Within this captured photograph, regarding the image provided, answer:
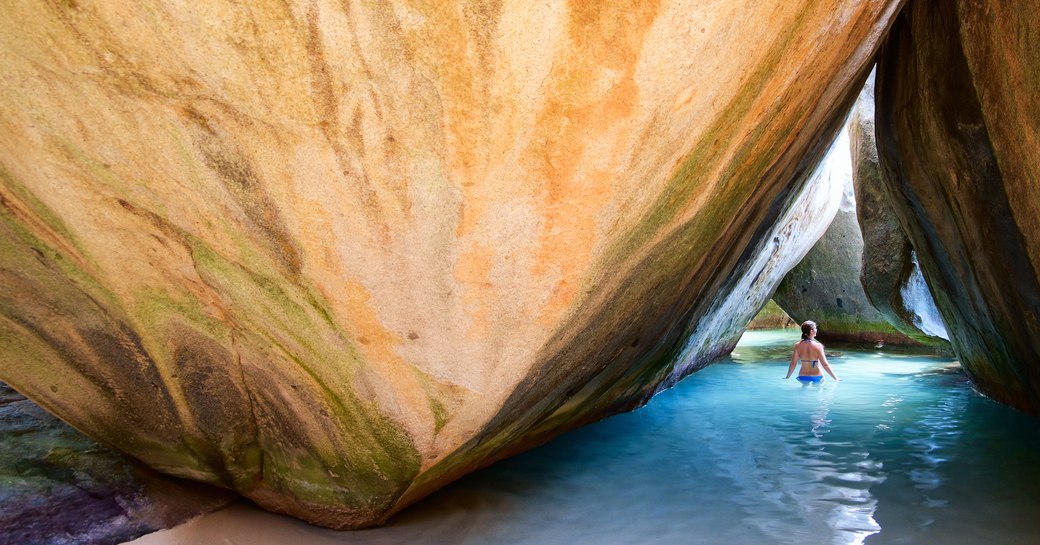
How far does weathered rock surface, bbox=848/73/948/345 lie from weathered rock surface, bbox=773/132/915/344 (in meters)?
4.39

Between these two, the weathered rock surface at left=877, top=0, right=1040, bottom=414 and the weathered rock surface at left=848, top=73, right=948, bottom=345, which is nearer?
the weathered rock surface at left=877, top=0, right=1040, bottom=414

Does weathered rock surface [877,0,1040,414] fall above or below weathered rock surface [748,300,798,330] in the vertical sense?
above

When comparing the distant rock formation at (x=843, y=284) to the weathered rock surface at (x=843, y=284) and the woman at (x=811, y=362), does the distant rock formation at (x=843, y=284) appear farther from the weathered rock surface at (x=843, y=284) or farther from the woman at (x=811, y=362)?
the woman at (x=811, y=362)

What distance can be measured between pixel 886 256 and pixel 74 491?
7.78 meters

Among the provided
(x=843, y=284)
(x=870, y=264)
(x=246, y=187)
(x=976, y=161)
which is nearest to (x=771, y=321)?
(x=843, y=284)

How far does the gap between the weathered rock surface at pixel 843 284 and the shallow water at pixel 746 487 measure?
625cm

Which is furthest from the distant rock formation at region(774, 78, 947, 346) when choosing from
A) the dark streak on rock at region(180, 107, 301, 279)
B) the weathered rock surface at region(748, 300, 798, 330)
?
the weathered rock surface at region(748, 300, 798, 330)

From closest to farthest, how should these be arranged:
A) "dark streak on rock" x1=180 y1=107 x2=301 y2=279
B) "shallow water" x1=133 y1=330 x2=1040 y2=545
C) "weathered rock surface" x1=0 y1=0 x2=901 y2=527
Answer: "weathered rock surface" x1=0 y1=0 x2=901 y2=527 → "dark streak on rock" x1=180 y1=107 x2=301 y2=279 → "shallow water" x1=133 y1=330 x2=1040 y2=545

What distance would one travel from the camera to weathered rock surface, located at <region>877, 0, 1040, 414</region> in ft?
10.5

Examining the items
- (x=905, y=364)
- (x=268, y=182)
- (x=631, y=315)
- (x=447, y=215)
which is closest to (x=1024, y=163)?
(x=631, y=315)

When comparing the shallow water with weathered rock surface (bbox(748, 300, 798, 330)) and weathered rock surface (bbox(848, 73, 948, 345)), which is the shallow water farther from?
weathered rock surface (bbox(748, 300, 798, 330))

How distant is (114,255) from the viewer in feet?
7.63

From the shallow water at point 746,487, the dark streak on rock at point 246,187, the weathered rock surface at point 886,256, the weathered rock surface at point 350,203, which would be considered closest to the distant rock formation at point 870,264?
the weathered rock surface at point 886,256

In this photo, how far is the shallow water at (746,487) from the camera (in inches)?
120
